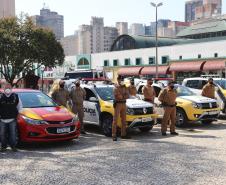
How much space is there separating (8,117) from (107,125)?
366cm

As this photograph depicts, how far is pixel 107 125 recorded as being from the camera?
42.0ft

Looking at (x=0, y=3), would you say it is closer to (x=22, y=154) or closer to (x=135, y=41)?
(x=135, y=41)

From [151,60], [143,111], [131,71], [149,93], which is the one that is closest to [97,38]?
[131,71]

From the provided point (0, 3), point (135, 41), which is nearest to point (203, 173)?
point (135, 41)

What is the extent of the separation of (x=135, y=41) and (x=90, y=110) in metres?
59.6

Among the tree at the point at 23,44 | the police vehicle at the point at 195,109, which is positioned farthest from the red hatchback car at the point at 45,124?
the tree at the point at 23,44

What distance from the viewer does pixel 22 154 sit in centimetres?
975

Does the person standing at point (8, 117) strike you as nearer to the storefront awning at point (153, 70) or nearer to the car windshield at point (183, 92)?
the car windshield at point (183, 92)

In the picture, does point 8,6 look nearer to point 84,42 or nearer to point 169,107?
point 84,42

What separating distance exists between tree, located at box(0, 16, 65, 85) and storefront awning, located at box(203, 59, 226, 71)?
785 inches

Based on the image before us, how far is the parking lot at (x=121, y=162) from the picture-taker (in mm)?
7277

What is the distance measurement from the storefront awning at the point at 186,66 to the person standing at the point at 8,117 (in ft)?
144

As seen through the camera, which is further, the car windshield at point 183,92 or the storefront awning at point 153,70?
the storefront awning at point 153,70

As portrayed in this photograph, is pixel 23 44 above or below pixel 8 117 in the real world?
above
